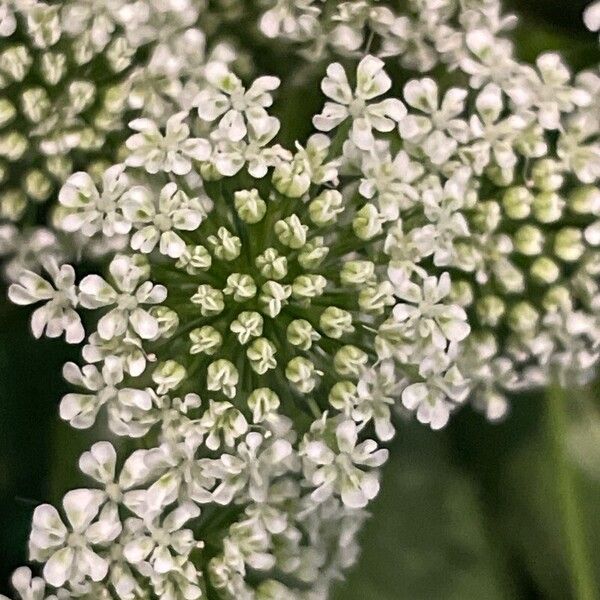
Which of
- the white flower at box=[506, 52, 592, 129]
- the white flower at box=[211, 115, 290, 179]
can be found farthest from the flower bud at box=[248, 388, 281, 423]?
the white flower at box=[506, 52, 592, 129]

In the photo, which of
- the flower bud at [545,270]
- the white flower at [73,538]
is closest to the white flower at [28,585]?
the white flower at [73,538]

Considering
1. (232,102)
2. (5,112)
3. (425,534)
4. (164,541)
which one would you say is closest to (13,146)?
(5,112)

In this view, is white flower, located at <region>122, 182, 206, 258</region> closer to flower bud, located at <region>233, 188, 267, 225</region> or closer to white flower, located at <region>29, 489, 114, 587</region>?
flower bud, located at <region>233, 188, 267, 225</region>

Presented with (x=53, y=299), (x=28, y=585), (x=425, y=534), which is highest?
(x=53, y=299)

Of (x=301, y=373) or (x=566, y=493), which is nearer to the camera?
(x=301, y=373)

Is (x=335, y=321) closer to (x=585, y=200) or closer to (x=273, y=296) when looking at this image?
(x=273, y=296)

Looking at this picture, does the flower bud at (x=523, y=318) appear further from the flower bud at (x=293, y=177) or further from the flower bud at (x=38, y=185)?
the flower bud at (x=38, y=185)

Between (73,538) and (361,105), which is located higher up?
(361,105)
